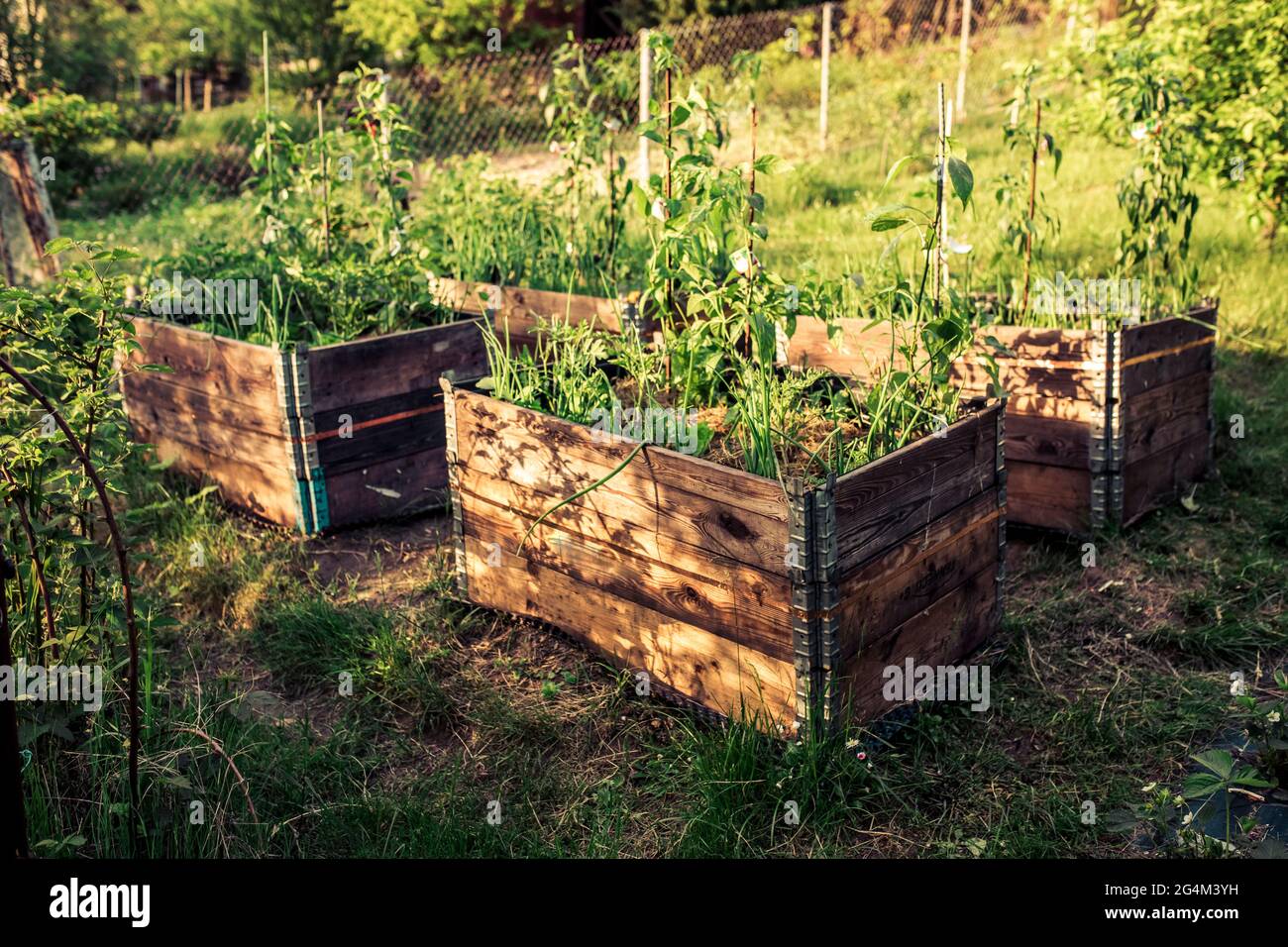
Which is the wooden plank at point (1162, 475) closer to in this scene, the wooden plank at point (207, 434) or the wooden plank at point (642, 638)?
the wooden plank at point (642, 638)

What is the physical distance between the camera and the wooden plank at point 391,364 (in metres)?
4.23

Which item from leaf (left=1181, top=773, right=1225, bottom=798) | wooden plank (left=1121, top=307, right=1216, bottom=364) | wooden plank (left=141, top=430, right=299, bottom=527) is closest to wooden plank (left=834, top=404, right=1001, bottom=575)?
leaf (left=1181, top=773, right=1225, bottom=798)

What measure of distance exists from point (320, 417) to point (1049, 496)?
2.61m

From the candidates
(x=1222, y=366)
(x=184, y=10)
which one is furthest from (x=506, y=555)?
(x=184, y=10)

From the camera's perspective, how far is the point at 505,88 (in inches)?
546

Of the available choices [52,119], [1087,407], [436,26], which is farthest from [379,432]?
[436,26]

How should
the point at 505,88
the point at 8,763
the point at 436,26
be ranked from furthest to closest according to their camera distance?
the point at 436,26, the point at 505,88, the point at 8,763

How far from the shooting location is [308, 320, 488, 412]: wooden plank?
4.23 meters

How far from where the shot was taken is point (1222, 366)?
5.44m

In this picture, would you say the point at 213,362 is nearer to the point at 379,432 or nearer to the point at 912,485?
the point at 379,432

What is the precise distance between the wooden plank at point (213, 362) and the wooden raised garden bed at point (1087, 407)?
6.18ft

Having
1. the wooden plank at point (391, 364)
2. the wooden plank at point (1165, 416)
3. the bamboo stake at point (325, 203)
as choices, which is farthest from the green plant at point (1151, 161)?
the bamboo stake at point (325, 203)
